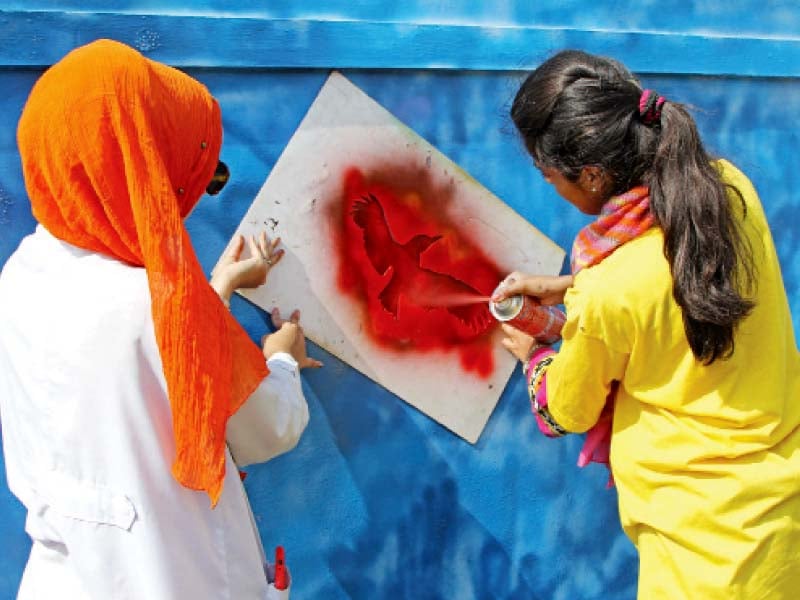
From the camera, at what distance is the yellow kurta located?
4.96 ft

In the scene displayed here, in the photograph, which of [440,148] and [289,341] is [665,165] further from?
[289,341]

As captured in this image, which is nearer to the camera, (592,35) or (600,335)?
(600,335)

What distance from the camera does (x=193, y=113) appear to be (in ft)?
4.54

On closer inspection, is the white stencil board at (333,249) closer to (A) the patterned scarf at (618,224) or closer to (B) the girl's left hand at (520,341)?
(B) the girl's left hand at (520,341)

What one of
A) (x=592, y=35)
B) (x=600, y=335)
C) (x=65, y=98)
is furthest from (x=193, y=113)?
(x=592, y=35)

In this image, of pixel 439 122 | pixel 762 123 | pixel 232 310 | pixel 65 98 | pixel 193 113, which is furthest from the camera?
pixel 762 123

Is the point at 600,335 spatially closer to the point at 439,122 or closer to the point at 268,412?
the point at 268,412

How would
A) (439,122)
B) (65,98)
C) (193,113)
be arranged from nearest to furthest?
(65,98), (193,113), (439,122)

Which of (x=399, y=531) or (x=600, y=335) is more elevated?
(x=600, y=335)

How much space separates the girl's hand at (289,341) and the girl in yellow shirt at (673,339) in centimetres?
51

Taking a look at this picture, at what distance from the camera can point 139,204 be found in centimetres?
124

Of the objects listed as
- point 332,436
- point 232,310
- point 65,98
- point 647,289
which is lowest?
point 332,436

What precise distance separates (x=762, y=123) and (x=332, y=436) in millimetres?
1338

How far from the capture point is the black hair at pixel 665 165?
1422 millimetres
